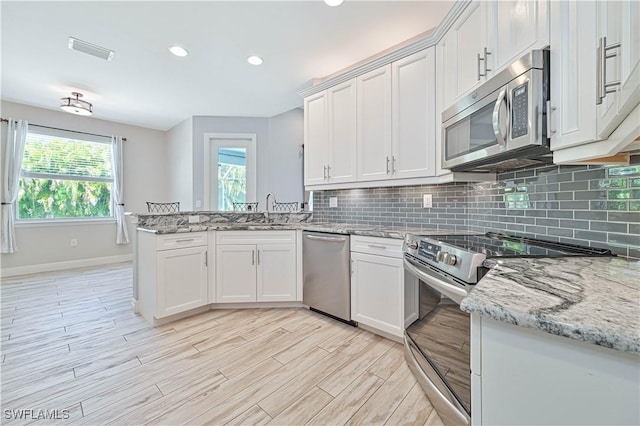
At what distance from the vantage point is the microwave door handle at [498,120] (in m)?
1.35

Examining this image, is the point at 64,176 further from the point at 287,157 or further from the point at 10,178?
the point at 287,157

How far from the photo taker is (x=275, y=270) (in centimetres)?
278

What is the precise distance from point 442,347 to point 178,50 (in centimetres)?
338

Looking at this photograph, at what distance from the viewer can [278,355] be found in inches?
77.7

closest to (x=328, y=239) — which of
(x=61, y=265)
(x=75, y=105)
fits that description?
(x=75, y=105)

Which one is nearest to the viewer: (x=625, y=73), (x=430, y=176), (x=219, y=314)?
(x=625, y=73)

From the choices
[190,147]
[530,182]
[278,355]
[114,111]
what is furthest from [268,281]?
[114,111]

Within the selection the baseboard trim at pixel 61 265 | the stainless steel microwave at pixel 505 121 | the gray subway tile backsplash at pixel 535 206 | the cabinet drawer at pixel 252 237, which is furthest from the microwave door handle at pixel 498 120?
the baseboard trim at pixel 61 265

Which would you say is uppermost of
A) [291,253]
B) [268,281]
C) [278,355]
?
[291,253]

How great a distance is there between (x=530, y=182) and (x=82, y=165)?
6.36 meters

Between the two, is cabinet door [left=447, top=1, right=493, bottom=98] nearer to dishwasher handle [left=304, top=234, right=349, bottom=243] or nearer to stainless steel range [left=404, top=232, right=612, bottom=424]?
stainless steel range [left=404, top=232, right=612, bottom=424]

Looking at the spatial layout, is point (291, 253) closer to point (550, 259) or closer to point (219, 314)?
point (219, 314)

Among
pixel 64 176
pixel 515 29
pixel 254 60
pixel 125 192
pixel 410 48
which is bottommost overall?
pixel 125 192

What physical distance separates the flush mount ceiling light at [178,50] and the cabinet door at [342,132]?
151 centimetres
